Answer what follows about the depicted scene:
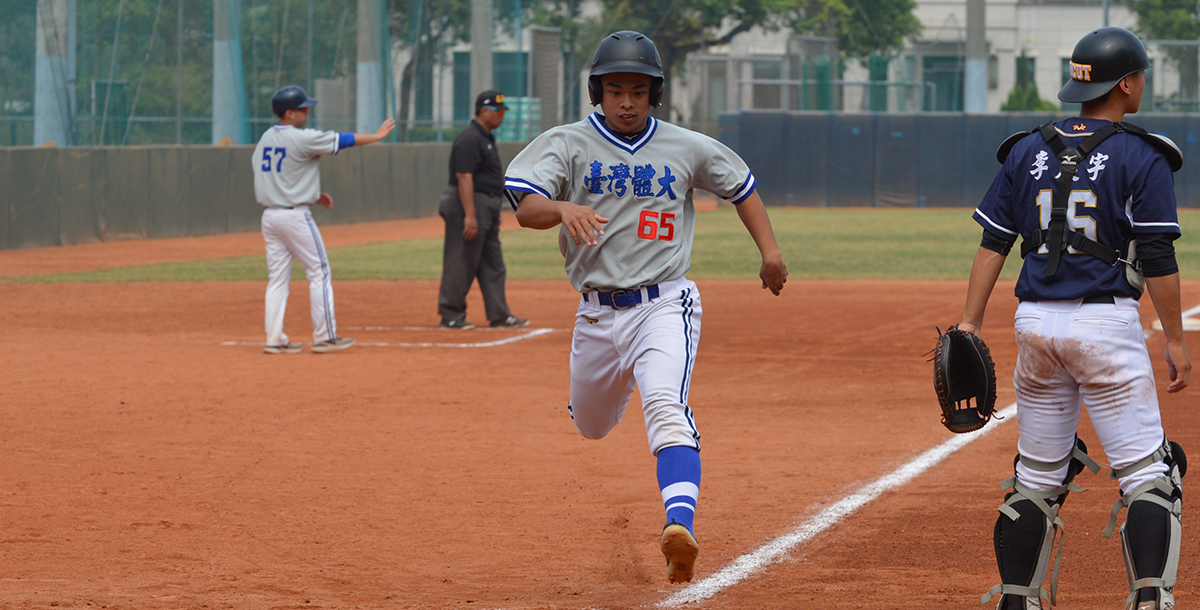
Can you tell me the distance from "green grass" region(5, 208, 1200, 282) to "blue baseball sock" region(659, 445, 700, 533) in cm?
1367

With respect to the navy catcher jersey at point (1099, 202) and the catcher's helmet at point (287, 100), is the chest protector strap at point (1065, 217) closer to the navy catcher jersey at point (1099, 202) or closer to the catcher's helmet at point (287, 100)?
the navy catcher jersey at point (1099, 202)

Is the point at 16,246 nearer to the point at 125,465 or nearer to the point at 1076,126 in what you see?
the point at 125,465

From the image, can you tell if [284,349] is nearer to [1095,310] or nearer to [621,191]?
[621,191]

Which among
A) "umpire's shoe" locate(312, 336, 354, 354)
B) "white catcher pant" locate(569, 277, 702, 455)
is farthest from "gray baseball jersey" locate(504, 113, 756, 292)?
"umpire's shoe" locate(312, 336, 354, 354)

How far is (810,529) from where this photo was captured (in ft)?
19.5

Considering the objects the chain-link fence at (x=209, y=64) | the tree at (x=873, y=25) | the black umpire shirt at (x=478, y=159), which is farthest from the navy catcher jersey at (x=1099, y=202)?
the tree at (x=873, y=25)

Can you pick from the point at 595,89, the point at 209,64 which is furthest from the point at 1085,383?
the point at 209,64

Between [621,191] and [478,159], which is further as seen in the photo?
[478,159]

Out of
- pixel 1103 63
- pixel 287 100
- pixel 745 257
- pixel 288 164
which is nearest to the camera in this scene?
pixel 1103 63

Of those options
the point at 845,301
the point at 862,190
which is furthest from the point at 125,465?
the point at 862,190

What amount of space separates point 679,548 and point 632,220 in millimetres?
1286

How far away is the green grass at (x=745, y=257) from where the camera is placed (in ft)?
61.5

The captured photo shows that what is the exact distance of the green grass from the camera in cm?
1873

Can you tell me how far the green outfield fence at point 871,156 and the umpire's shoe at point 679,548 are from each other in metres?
→ 32.7
